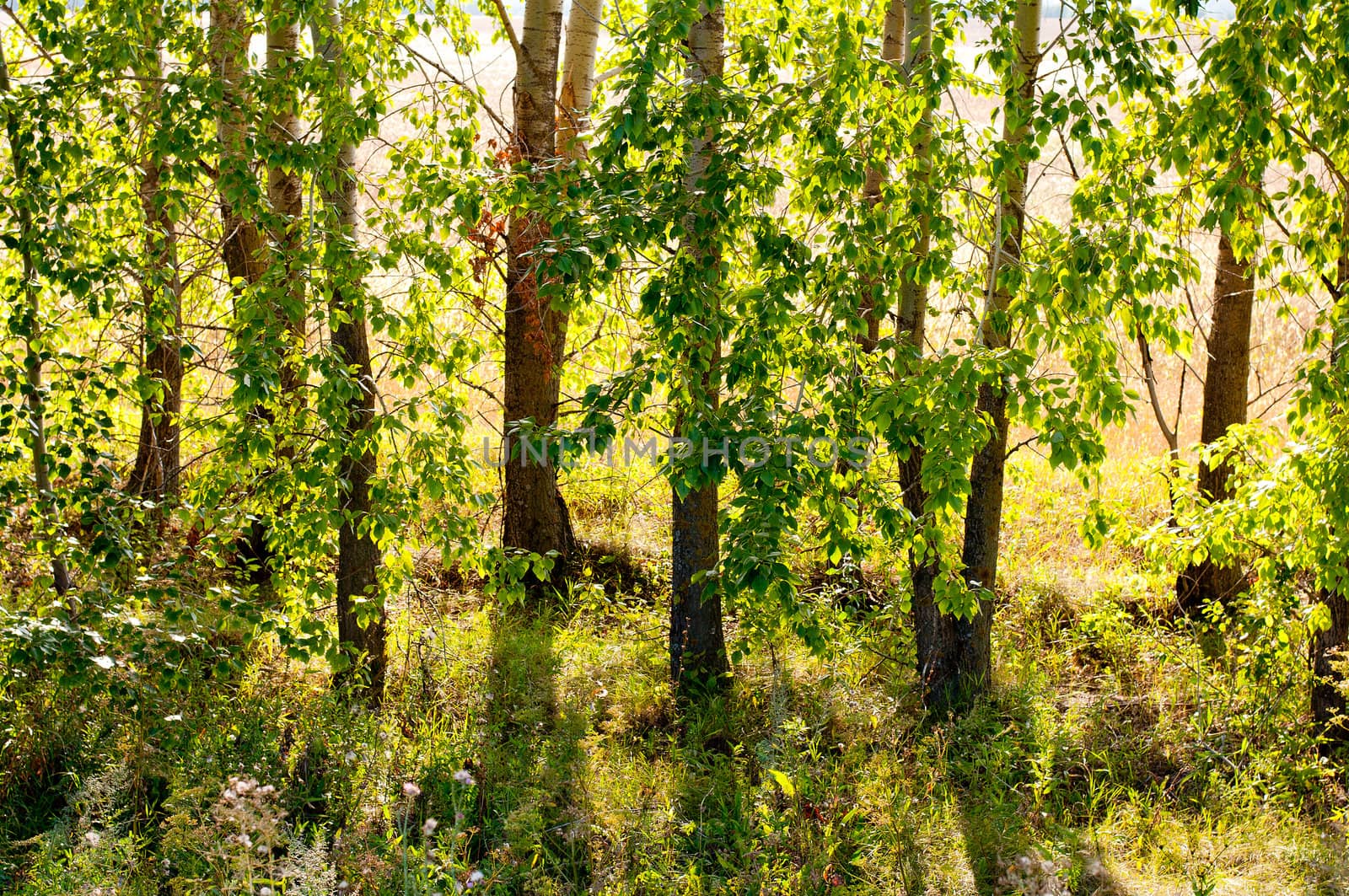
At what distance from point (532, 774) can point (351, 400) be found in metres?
1.79

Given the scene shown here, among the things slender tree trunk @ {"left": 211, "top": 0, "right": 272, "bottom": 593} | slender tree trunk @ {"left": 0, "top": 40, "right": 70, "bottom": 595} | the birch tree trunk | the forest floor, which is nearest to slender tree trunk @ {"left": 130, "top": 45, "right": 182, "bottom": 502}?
slender tree trunk @ {"left": 211, "top": 0, "right": 272, "bottom": 593}

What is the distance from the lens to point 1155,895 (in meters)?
4.16

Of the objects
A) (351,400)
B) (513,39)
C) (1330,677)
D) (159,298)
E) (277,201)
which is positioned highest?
(513,39)

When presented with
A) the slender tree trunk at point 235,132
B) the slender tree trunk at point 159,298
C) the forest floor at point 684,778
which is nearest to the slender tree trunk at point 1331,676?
the forest floor at point 684,778

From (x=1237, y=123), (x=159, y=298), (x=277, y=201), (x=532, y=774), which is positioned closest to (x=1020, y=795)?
(x=532, y=774)

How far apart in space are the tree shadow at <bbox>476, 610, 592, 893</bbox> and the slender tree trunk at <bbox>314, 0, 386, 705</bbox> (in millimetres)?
672

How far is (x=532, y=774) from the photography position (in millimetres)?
4738

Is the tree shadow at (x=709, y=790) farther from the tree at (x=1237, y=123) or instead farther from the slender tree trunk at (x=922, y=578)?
the tree at (x=1237, y=123)

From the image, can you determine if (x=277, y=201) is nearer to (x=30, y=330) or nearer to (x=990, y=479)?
(x=30, y=330)

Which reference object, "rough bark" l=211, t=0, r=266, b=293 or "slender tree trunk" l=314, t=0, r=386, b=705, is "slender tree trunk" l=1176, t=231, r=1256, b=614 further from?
"rough bark" l=211, t=0, r=266, b=293

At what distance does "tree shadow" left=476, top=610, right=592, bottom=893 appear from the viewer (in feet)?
13.8

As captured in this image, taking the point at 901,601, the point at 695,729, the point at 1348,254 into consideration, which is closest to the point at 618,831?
the point at 695,729

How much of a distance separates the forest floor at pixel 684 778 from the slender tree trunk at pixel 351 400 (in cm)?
30

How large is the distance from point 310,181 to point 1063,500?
4806 millimetres
